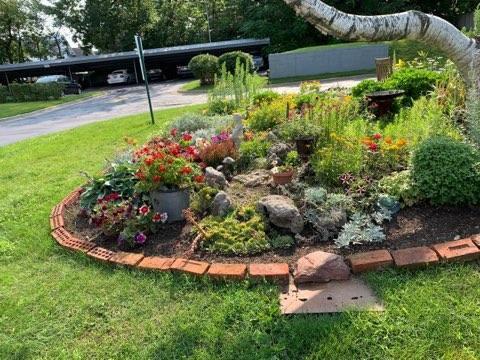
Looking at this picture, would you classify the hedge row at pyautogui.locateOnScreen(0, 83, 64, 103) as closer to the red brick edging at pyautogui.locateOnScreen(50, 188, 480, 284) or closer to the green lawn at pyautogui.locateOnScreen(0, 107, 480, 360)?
the green lawn at pyautogui.locateOnScreen(0, 107, 480, 360)

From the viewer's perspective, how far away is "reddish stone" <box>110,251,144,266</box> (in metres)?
3.28

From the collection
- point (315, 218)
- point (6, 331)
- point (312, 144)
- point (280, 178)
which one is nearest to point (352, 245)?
point (315, 218)

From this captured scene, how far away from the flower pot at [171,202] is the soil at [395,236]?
121 millimetres

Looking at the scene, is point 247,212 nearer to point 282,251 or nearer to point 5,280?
point 282,251

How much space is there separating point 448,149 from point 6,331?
375 centimetres

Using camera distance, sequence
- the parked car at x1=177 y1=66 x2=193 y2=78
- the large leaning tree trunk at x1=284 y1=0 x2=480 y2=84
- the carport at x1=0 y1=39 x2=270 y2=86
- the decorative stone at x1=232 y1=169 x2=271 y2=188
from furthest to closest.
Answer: the parked car at x1=177 y1=66 x2=193 y2=78
the carport at x1=0 y1=39 x2=270 y2=86
the decorative stone at x1=232 y1=169 x2=271 y2=188
the large leaning tree trunk at x1=284 y1=0 x2=480 y2=84

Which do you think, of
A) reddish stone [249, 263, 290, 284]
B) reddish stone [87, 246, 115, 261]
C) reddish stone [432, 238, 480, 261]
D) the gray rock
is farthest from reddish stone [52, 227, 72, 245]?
reddish stone [432, 238, 480, 261]

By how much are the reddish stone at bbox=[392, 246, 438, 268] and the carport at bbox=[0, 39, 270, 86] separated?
2857 centimetres

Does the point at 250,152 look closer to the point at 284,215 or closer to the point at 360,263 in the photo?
the point at 284,215

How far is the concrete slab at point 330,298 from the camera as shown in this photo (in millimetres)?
2588

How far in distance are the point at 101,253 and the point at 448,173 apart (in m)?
3.06

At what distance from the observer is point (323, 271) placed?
286 centimetres

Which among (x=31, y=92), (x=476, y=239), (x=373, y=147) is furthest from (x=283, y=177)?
(x=31, y=92)

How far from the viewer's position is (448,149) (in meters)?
3.51
